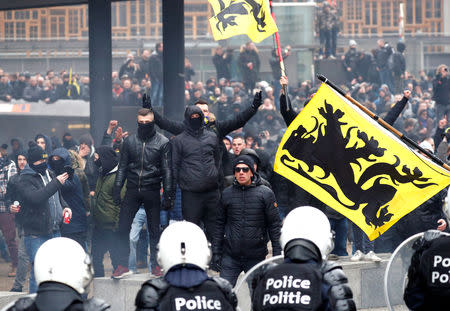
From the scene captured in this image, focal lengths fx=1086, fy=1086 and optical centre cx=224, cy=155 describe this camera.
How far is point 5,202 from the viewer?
13117mm

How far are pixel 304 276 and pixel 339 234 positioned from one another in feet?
16.6

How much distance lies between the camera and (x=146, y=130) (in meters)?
10.0

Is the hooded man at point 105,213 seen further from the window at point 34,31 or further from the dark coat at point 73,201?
the window at point 34,31

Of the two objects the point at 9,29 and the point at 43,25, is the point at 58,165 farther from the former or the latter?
Answer: the point at 43,25

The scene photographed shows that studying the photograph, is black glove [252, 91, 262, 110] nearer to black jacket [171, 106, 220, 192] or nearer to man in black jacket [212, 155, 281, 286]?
black jacket [171, 106, 220, 192]

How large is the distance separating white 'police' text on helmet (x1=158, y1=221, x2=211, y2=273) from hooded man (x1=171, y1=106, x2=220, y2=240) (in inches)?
179

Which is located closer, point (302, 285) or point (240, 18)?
point (302, 285)

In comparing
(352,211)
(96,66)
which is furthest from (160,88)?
(352,211)

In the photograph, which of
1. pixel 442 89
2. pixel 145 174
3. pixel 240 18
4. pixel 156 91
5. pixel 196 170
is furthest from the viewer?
pixel 156 91

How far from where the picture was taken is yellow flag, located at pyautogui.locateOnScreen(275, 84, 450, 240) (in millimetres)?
8250

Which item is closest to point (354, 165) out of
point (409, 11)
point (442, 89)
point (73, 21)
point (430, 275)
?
point (430, 275)

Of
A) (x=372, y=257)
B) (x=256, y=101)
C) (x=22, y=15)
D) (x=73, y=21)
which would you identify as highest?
(x=22, y=15)

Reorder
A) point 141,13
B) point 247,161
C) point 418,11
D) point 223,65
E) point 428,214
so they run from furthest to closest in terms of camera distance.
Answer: point 141,13 < point 418,11 < point 223,65 < point 428,214 < point 247,161

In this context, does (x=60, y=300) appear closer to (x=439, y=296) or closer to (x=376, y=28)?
(x=439, y=296)
